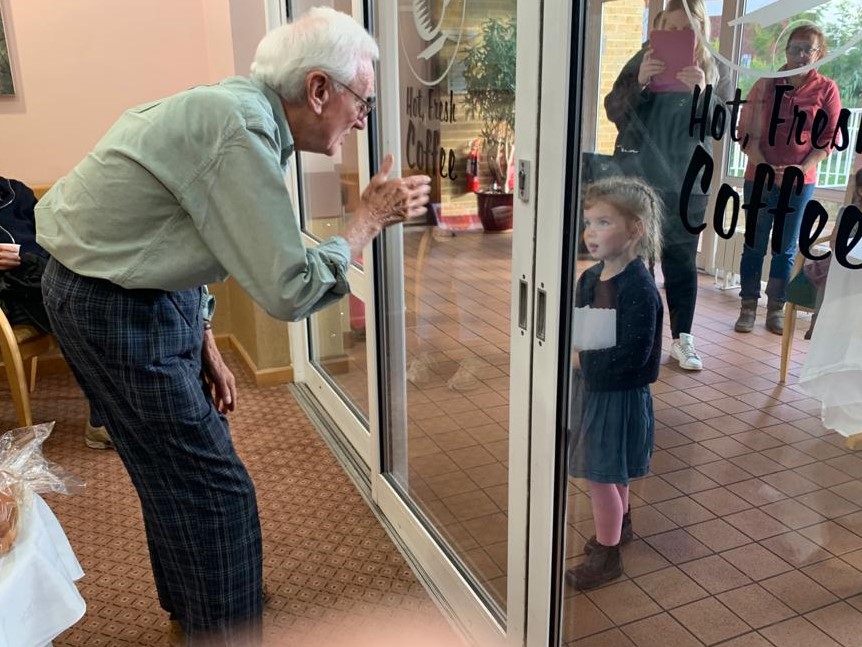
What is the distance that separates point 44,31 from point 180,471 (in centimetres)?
290

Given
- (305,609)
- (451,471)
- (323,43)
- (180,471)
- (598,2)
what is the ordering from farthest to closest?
(451,471) → (305,609) → (180,471) → (323,43) → (598,2)

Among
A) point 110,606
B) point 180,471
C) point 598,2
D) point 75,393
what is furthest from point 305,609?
point 75,393

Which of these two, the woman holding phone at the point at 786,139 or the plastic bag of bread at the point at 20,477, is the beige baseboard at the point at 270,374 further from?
the woman holding phone at the point at 786,139

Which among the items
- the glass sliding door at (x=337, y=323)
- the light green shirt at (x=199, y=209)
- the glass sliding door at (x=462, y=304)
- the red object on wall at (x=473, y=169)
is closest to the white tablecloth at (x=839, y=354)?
the glass sliding door at (x=462, y=304)

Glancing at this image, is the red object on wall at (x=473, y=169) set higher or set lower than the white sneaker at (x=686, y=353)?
higher

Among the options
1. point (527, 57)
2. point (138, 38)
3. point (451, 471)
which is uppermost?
point (138, 38)

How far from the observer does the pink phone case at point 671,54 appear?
3.54 feet

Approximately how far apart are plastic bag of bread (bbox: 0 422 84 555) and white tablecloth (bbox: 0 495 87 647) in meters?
0.02

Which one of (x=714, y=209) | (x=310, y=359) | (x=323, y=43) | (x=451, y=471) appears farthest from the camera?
(x=310, y=359)

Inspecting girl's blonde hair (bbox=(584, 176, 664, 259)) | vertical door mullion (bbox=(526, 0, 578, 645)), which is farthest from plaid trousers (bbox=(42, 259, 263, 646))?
girl's blonde hair (bbox=(584, 176, 664, 259))

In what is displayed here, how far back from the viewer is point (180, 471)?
5.09ft

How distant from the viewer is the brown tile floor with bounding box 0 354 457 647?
1.95 meters

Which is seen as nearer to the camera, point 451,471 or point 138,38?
point 451,471

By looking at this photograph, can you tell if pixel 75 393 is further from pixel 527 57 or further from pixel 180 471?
pixel 527 57
